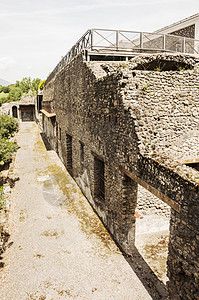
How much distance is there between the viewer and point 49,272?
526 centimetres

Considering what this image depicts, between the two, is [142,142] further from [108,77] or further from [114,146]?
[108,77]

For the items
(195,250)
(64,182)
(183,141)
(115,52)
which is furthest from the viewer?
(64,182)

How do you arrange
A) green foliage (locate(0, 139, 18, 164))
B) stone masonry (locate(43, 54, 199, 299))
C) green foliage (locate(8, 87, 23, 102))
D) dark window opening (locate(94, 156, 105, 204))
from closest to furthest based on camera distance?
stone masonry (locate(43, 54, 199, 299)) < dark window opening (locate(94, 156, 105, 204)) < green foliage (locate(0, 139, 18, 164)) < green foliage (locate(8, 87, 23, 102))

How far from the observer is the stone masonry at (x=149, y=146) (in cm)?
375

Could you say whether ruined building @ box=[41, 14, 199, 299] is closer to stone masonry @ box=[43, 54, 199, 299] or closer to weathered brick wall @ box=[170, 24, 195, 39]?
stone masonry @ box=[43, 54, 199, 299]

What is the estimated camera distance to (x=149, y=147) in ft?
16.2

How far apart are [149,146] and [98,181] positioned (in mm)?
3320

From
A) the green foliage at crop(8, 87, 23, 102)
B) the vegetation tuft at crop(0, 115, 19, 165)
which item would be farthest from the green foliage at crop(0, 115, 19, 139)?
the green foliage at crop(8, 87, 23, 102)

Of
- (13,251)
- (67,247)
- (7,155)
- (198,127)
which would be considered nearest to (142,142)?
(198,127)

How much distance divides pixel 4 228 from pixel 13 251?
107cm

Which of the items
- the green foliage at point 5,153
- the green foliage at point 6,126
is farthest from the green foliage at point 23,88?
the green foliage at point 5,153

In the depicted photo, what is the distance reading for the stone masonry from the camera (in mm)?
3750

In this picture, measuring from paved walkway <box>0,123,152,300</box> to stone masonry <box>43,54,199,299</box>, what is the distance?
0.52 metres

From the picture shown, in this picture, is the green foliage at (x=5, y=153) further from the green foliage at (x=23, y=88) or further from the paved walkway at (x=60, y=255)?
the green foliage at (x=23, y=88)
